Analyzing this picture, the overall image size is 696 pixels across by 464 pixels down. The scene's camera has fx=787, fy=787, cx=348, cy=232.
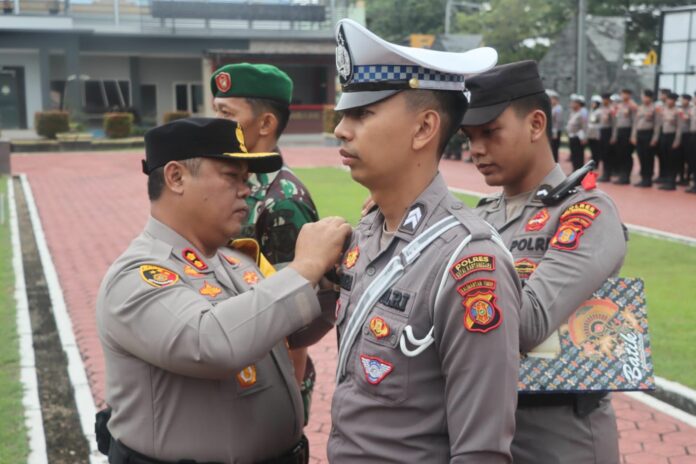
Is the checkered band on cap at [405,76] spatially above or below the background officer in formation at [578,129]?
above

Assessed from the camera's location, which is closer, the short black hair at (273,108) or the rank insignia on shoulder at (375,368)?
the rank insignia on shoulder at (375,368)

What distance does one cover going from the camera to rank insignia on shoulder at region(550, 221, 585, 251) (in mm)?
2295

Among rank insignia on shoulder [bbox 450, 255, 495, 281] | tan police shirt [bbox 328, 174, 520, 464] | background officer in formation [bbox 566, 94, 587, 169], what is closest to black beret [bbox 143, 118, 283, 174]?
tan police shirt [bbox 328, 174, 520, 464]

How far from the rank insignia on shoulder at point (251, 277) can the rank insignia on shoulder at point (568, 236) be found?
927 millimetres

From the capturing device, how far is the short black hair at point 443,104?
188 centimetres

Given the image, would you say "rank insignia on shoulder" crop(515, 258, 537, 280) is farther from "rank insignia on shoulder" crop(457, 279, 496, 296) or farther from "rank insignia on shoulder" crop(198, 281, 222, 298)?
"rank insignia on shoulder" crop(198, 281, 222, 298)

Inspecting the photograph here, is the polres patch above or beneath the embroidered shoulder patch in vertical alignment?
above

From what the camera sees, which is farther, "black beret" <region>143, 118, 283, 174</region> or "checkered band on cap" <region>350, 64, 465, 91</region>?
"black beret" <region>143, 118, 283, 174</region>

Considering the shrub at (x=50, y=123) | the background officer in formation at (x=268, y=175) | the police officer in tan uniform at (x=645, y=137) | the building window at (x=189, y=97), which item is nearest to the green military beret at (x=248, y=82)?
the background officer in formation at (x=268, y=175)

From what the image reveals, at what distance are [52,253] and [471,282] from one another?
32.9ft

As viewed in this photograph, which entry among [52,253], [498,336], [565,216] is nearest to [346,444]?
[498,336]

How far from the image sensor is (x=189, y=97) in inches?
1475

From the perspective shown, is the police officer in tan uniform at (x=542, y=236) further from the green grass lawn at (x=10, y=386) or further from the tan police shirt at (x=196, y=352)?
the green grass lawn at (x=10, y=386)

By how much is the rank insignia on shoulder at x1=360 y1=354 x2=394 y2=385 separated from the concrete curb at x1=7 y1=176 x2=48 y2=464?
329cm
